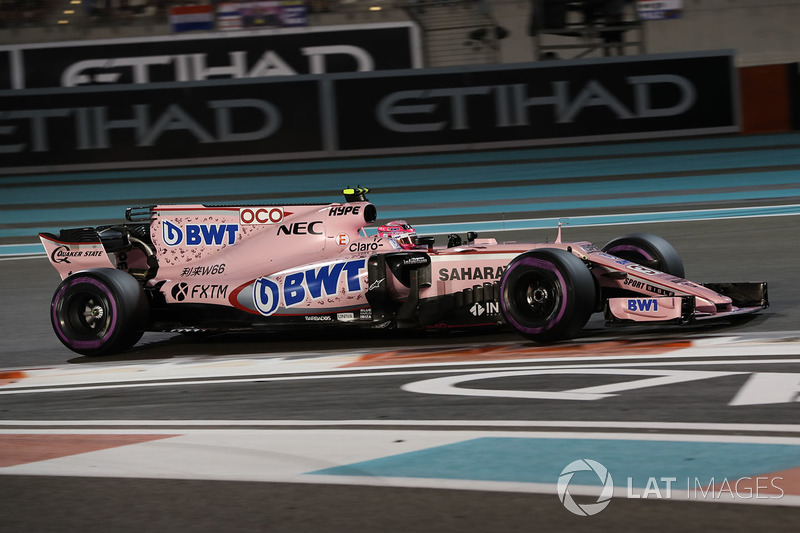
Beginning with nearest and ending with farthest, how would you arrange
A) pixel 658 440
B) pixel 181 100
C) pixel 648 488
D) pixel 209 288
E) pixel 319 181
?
pixel 648 488 < pixel 658 440 < pixel 209 288 < pixel 319 181 < pixel 181 100

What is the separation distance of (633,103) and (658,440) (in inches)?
639

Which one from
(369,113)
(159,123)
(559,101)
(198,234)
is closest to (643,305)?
(198,234)

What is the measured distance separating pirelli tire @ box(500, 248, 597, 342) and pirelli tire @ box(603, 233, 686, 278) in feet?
3.31

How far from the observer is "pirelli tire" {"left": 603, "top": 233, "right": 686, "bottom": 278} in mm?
8008

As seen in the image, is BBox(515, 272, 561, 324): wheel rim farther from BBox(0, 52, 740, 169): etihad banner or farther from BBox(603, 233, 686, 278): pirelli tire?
BBox(0, 52, 740, 169): etihad banner

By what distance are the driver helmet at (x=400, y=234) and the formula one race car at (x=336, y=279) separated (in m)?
0.01

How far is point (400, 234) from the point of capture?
823cm

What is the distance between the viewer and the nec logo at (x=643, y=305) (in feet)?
23.0

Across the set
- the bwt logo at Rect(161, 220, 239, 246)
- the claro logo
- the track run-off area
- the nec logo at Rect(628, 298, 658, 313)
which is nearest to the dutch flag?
the claro logo

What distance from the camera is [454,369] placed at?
6.64 meters

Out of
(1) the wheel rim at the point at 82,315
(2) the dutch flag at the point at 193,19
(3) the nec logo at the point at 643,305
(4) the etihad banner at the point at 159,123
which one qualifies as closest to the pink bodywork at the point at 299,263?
(3) the nec logo at the point at 643,305

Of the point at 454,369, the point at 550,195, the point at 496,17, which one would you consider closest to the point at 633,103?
the point at 550,195

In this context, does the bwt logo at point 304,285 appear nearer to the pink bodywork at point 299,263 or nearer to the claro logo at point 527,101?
the pink bodywork at point 299,263

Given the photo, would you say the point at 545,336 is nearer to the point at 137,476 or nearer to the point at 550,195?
the point at 137,476
